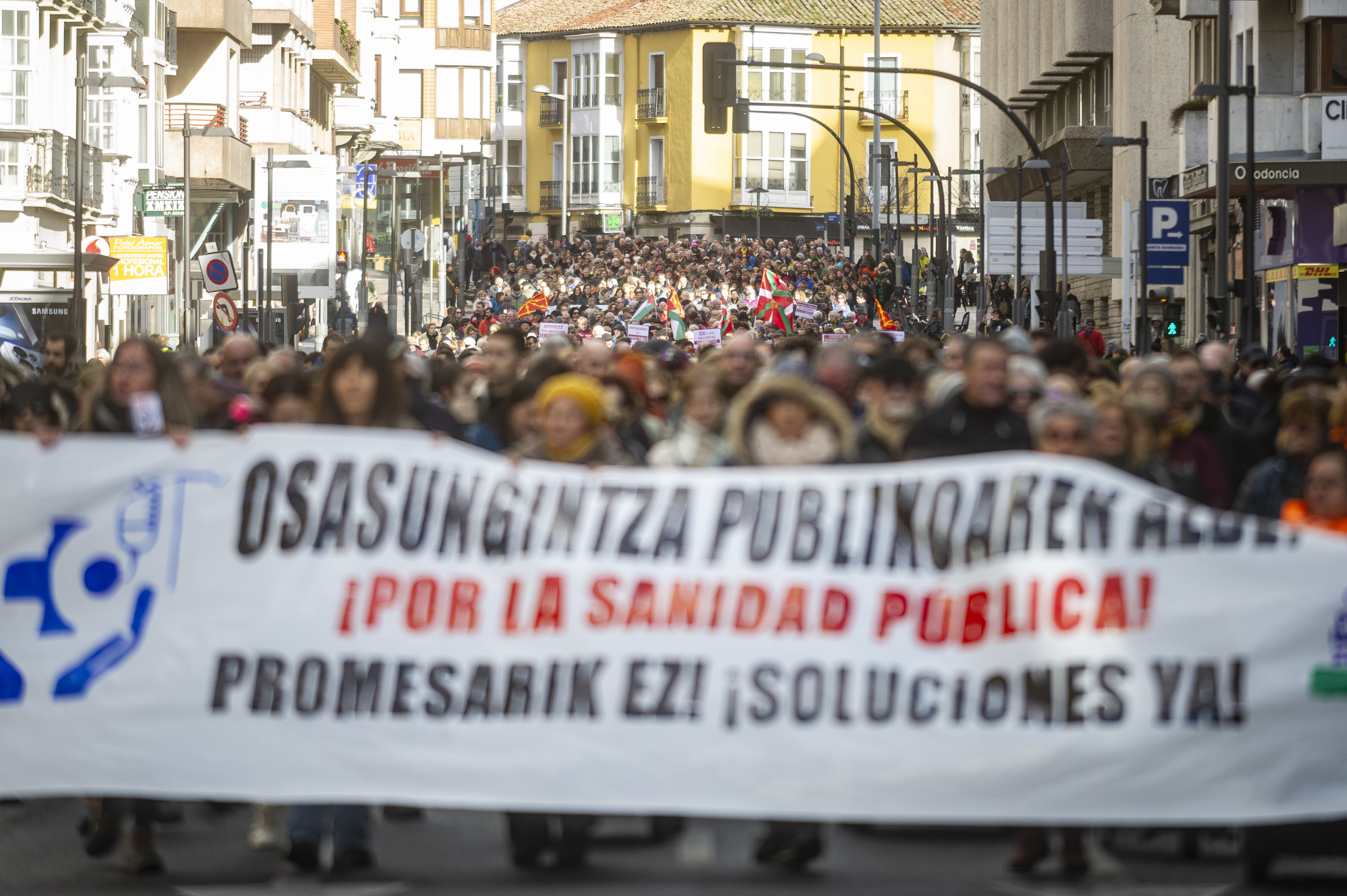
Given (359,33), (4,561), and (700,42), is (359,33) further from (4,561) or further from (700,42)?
(4,561)

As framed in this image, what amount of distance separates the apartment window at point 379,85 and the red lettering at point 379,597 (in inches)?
3529

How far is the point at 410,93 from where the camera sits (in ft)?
353

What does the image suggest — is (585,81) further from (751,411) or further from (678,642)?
(678,642)

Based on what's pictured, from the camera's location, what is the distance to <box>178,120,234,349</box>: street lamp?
49875 mm

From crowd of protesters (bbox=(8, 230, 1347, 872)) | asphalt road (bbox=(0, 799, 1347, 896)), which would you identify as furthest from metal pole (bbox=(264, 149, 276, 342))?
asphalt road (bbox=(0, 799, 1347, 896))

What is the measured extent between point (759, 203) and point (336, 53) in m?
27.5

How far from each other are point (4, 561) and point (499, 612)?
1.79m

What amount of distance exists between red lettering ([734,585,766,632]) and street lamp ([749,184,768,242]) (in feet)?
305

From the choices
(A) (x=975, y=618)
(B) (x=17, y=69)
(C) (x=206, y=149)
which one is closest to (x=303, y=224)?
(C) (x=206, y=149)

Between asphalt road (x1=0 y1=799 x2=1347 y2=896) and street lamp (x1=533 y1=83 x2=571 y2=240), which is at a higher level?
street lamp (x1=533 y1=83 x2=571 y2=240)

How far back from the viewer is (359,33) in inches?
3501

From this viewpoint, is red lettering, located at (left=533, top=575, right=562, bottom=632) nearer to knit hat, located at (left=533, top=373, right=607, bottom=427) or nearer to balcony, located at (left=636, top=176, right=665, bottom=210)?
knit hat, located at (left=533, top=373, right=607, bottom=427)

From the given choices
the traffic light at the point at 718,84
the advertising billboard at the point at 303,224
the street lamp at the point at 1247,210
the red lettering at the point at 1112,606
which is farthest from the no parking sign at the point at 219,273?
the red lettering at the point at 1112,606

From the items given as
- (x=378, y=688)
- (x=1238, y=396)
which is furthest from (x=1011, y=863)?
(x=1238, y=396)
